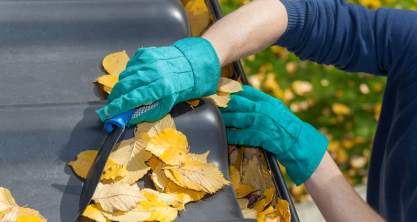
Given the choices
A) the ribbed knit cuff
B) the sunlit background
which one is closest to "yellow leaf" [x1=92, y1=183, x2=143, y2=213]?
the ribbed knit cuff

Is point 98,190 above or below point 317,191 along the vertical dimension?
above

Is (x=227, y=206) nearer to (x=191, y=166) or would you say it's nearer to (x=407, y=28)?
Answer: (x=191, y=166)

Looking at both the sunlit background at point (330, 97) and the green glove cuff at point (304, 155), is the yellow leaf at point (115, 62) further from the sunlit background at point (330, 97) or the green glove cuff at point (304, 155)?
the sunlit background at point (330, 97)

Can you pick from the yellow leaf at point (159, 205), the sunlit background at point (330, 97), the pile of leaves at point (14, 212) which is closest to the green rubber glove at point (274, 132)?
the yellow leaf at point (159, 205)

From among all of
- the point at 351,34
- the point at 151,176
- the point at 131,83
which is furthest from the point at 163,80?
the point at 351,34

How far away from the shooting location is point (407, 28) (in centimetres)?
142

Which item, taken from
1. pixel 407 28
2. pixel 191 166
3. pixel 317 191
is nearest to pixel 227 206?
pixel 191 166

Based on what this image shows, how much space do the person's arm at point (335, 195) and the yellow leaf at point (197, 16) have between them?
1.26 feet

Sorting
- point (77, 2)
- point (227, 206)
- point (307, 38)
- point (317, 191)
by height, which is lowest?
point (317, 191)

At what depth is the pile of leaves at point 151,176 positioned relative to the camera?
98 centimetres

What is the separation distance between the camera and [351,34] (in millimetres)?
1427

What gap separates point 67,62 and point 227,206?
0.39 metres

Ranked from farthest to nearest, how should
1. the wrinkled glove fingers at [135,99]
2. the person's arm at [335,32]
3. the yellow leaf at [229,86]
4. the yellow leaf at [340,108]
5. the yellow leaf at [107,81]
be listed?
the yellow leaf at [340,108] → the person's arm at [335,32] → the yellow leaf at [229,86] → the yellow leaf at [107,81] → the wrinkled glove fingers at [135,99]

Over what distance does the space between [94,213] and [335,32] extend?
0.69m
